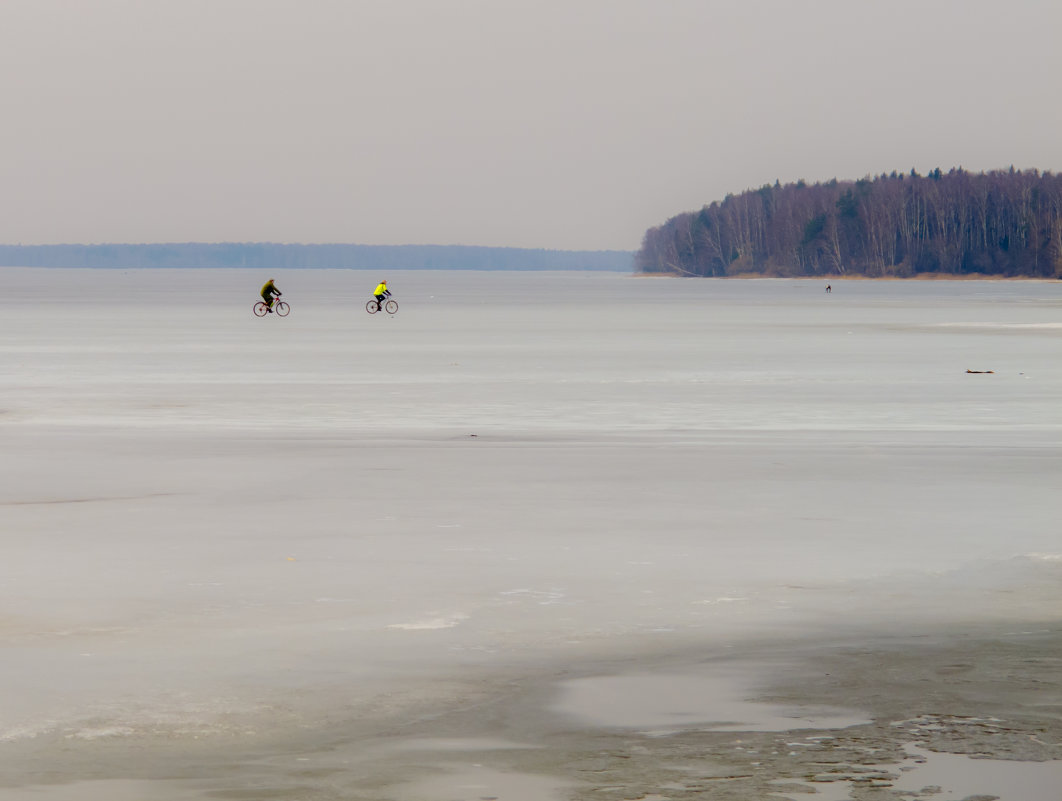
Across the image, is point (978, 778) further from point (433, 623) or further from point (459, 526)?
point (459, 526)

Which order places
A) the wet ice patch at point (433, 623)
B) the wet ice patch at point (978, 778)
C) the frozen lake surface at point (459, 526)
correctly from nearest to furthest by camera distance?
the wet ice patch at point (978, 778) < the frozen lake surface at point (459, 526) < the wet ice patch at point (433, 623)

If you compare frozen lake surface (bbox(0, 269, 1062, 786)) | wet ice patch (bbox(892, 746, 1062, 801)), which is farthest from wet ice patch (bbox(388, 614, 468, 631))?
wet ice patch (bbox(892, 746, 1062, 801))

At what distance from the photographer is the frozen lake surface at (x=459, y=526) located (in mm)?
8039

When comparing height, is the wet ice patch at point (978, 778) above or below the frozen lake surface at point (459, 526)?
above

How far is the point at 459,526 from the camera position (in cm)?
1227

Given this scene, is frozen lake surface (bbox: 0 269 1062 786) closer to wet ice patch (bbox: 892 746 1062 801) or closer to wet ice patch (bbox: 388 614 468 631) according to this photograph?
wet ice patch (bbox: 388 614 468 631)

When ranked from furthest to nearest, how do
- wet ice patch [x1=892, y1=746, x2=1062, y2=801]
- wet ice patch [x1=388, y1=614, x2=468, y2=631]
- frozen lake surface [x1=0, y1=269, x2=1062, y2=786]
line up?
wet ice patch [x1=388, y1=614, x2=468, y2=631], frozen lake surface [x1=0, y1=269, x2=1062, y2=786], wet ice patch [x1=892, y1=746, x2=1062, y2=801]

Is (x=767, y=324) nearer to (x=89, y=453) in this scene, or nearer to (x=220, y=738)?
(x=89, y=453)

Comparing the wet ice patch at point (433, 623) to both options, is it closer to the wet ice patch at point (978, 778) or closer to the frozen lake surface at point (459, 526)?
the frozen lake surface at point (459, 526)

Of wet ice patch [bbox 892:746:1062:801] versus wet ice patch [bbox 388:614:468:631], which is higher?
wet ice patch [bbox 892:746:1062:801]

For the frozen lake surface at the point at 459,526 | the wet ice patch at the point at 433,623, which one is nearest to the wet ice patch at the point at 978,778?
the frozen lake surface at the point at 459,526

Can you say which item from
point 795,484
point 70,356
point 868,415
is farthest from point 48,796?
point 70,356

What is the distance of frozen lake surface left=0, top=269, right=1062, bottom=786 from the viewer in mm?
8039

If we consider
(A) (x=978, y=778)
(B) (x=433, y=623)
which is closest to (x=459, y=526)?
(B) (x=433, y=623)
